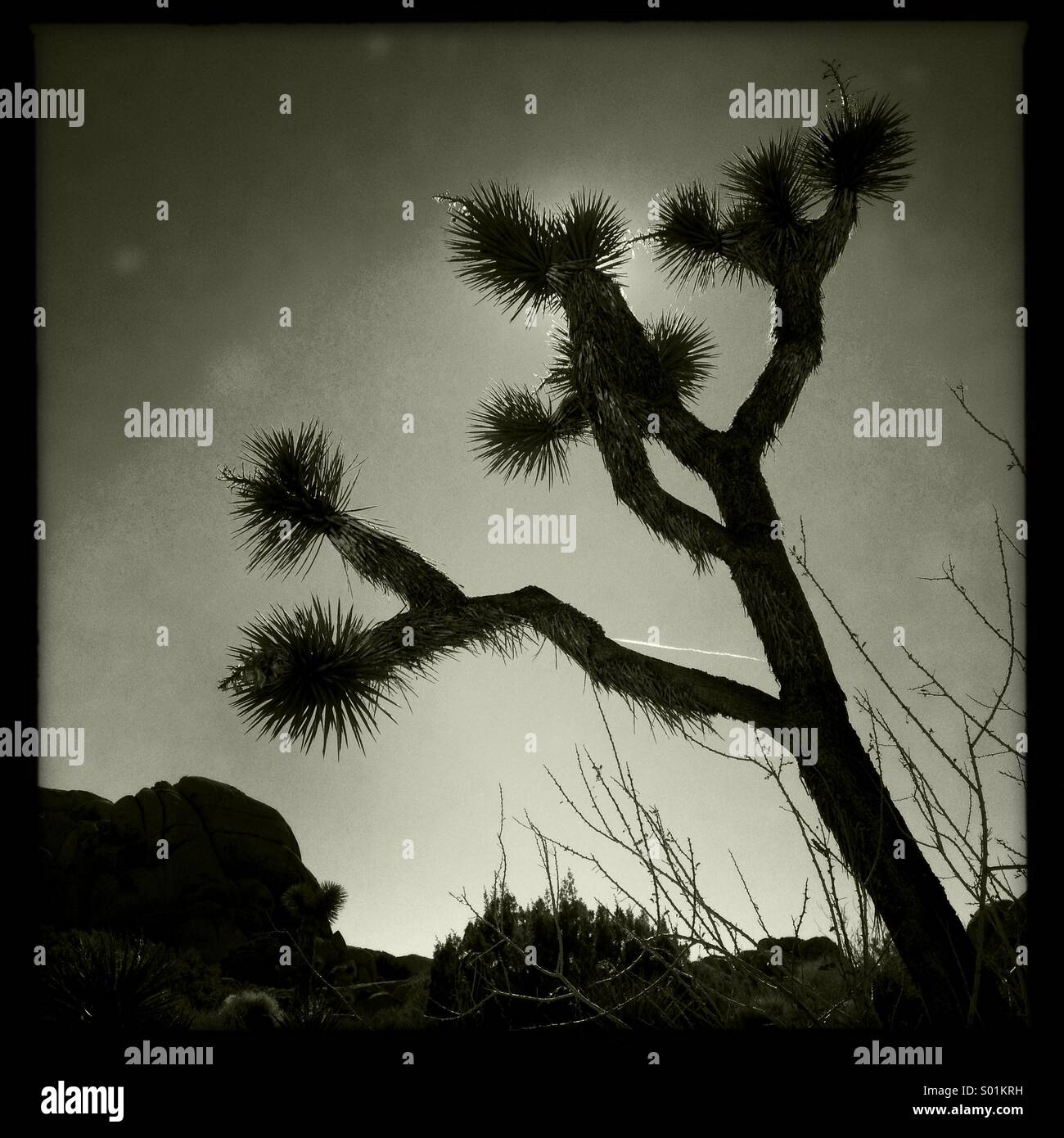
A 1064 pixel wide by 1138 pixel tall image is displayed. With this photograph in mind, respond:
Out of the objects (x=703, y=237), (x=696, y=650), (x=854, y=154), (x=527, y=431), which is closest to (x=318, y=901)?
(x=696, y=650)

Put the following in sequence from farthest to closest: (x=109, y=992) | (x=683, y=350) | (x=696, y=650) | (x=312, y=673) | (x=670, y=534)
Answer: (x=696, y=650)
(x=683, y=350)
(x=109, y=992)
(x=670, y=534)
(x=312, y=673)

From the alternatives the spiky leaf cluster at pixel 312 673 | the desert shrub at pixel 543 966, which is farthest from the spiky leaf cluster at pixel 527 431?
the desert shrub at pixel 543 966

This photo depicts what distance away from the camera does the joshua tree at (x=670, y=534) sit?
102 inches

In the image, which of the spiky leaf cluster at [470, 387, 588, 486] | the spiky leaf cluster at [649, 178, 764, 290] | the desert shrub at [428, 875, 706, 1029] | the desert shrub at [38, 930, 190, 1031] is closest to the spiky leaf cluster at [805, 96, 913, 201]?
the spiky leaf cluster at [649, 178, 764, 290]

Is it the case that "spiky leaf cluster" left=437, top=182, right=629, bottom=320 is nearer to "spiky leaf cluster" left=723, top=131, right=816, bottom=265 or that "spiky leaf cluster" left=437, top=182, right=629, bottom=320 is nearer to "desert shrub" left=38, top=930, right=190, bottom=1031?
"spiky leaf cluster" left=723, top=131, right=816, bottom=265

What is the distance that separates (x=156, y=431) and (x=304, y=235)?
926 millimetres

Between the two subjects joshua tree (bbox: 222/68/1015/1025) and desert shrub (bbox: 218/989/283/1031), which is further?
desert shrub (bbox: 218/989/283/1031)

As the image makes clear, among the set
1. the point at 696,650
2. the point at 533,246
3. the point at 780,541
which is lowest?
the point at 696,650

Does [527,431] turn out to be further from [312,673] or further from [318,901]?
[318,901]

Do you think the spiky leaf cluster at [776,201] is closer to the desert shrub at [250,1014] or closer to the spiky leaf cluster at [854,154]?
the spiky leaf cluster at [854,154]

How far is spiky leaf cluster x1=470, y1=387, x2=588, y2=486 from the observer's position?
3135 mm

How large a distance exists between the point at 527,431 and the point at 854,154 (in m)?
1.32

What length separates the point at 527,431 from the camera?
314cm

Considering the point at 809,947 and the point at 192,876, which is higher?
the point at 192,876
